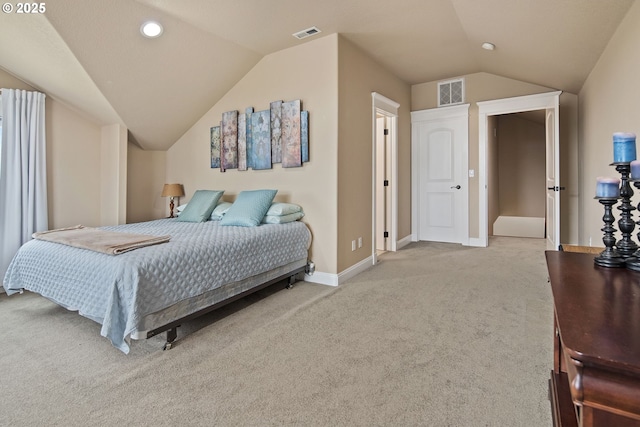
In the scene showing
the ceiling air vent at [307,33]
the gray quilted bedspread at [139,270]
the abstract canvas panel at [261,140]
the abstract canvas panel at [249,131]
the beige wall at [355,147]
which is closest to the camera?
the gray quilted bedspread at [139,270]

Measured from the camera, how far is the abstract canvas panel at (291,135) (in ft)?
11.5

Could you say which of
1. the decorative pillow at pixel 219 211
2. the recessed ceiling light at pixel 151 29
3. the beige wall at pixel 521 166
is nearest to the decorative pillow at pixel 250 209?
the decorative pillow at pixel 219 211

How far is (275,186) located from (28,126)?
2525 mm

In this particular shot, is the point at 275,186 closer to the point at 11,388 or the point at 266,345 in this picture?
the point at 266,345

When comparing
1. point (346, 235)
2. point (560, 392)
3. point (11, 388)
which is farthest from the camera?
point (346, 235)

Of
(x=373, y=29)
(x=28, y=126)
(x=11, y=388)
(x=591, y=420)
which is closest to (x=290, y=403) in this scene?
(x=591, y=420)

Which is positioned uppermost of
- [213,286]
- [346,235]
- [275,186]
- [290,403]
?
[275,186]

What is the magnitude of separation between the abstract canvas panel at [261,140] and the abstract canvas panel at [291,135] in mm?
226

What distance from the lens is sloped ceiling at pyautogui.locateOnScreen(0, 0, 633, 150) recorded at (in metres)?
2.61

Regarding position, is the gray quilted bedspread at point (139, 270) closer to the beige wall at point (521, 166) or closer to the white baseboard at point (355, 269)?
the white baseboard at point (355, 269)

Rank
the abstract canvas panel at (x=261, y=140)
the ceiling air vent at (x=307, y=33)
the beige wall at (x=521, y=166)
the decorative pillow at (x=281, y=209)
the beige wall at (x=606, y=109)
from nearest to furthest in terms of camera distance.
Answer: the beige wall at (x=606, y=109)
the ceiling air vent at (x=307, y=33)
the decorative pillow at (x=281, y=209)
the abstract canvas panel at (x=261, y=140)
the beige wall at (x=521, y=166)

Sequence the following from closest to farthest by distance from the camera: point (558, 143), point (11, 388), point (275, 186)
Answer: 1. point (11, 388)
2. point (275, 186)
3. point (558, 143)

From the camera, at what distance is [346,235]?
3541 millimetres

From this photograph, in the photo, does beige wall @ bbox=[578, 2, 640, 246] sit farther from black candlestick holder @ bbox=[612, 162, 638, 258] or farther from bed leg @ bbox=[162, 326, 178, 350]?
bed leg @ bbox=[162, 326, 178, 350]
